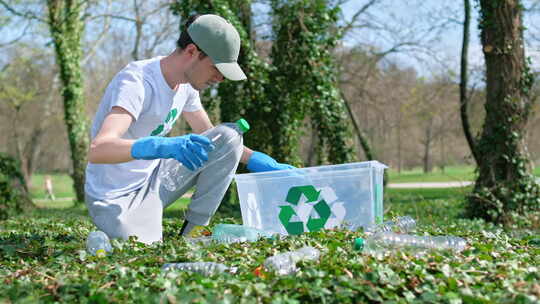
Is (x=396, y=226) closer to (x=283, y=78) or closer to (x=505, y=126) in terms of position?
(x=505, y=126)

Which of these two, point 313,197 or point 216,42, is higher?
point 216,42

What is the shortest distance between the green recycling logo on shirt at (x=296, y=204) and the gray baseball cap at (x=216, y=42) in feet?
2.74

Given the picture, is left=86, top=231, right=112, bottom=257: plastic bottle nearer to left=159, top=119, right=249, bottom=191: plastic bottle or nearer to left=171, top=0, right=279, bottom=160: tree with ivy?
left=159, top=119, right=249, bottom=191: plastic bottle

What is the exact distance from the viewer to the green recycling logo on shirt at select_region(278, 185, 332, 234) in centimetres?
343

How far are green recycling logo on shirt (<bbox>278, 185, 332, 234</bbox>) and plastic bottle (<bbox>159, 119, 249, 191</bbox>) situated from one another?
0.54 meters

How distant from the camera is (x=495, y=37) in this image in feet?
24.1

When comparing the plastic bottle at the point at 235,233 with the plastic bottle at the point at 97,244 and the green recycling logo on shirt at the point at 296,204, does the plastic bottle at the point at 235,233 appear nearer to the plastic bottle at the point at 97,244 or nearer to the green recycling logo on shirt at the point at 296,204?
the green recycling logo on shirt at the point at 296,204

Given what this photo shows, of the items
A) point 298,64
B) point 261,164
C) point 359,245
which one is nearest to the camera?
point 359,245

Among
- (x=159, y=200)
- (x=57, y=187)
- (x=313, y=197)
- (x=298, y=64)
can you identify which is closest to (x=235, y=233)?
(x=313, y=197)

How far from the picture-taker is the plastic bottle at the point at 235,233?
3.26 meters

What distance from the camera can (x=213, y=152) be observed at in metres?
3.65

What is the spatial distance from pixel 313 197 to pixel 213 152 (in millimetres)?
759

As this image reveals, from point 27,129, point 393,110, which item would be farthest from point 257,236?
point 27,129

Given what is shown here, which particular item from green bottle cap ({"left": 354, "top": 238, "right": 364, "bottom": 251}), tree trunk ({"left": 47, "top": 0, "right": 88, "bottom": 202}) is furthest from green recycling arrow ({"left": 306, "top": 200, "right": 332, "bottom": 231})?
tree trunk ({"left": 47, "top": 0, "right": 88, "bottom": 202})
